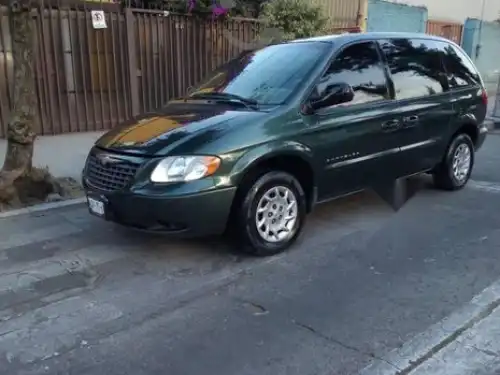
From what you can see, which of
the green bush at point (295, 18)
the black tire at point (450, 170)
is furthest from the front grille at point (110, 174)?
the green bush at point (295, 18)

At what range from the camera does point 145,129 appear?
447cm

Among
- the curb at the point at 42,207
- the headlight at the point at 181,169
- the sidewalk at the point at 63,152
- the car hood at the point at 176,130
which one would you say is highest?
the car hood at the point at 176,130

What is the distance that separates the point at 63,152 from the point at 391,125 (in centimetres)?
521

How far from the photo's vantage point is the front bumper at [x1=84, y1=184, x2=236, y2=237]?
13.0 feet

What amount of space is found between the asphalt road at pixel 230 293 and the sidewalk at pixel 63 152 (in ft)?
5.73

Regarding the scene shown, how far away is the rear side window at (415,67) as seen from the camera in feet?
17.7

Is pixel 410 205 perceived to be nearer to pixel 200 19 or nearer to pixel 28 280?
pixel 28 280

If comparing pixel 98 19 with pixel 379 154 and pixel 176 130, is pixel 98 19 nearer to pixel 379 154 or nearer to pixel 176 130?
pixel 176 130

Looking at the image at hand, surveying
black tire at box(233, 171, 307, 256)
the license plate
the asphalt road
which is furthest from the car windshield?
the license plate

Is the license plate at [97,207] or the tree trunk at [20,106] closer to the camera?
the license plate at [97,207]

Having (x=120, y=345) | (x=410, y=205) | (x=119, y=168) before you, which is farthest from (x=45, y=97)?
(x=120, y=345)

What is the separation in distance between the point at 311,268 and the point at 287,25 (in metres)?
7.83

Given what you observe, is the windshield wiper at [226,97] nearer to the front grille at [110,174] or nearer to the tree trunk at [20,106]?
the front grille at [110,174]

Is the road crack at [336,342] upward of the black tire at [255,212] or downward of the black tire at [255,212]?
downward
